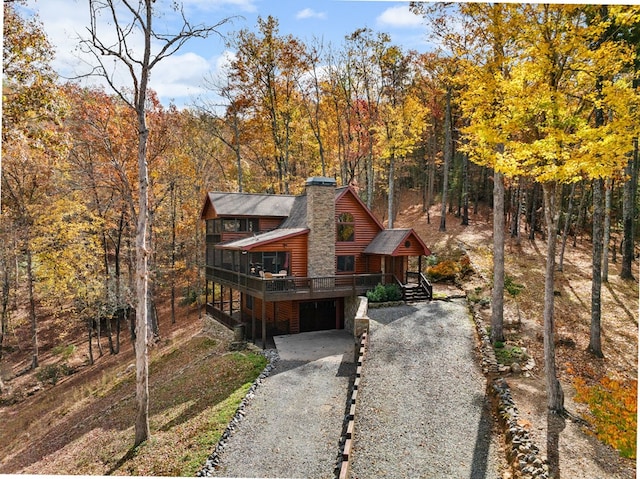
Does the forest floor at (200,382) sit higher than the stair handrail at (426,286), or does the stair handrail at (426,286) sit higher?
the stair handrail at (426,286)

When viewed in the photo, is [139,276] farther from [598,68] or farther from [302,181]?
[302,181]

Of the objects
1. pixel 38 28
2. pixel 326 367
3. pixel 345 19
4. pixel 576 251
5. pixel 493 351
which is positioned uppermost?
pixel 345 19

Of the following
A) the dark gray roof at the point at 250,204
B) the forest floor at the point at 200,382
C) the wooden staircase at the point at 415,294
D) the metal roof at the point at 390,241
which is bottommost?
the forest floor at the point at 200,382

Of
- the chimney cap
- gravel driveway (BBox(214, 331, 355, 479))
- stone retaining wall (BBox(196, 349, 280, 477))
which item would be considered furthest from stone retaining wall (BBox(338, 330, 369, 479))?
the chimney cap

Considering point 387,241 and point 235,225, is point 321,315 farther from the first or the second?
point 235,225

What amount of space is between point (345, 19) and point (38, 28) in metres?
5.65

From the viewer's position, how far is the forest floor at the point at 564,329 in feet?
19.2

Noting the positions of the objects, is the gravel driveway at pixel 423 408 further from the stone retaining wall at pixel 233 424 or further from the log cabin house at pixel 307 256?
the log cabin house at pixel 307 256

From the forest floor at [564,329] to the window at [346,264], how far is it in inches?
135

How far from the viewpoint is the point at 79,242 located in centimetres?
1589


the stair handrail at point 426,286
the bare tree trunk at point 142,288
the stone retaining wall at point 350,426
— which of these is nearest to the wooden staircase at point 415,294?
the stair handrail at point 426,286

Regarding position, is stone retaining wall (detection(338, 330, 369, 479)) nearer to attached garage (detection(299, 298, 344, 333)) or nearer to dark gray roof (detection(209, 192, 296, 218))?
attached garage (detection(299, 298, 344, 333))

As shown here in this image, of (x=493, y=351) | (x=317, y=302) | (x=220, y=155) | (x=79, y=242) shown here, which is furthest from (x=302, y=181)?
(x=493, y=351)

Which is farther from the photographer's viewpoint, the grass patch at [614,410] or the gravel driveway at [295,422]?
the gravel driveway at [295,422]
